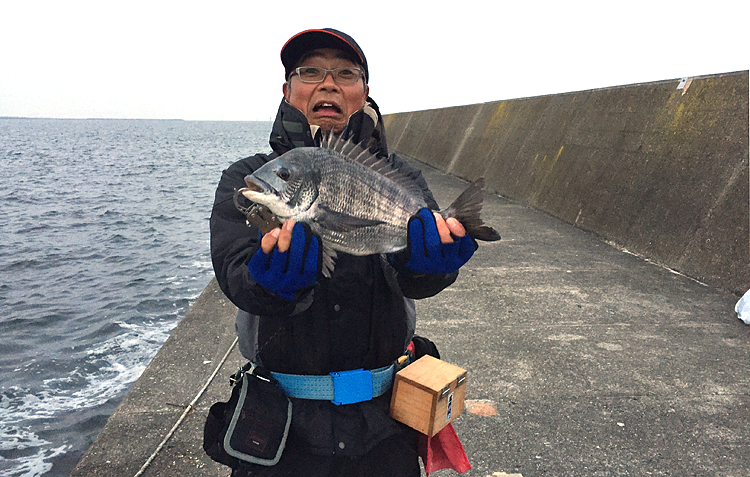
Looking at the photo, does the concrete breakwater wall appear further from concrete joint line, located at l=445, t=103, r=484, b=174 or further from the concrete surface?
concrete joint line, located at l=445, t=103, r=484, b=174

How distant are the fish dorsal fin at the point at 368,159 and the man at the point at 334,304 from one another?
74mm

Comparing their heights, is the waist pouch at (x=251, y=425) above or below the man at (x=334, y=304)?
below

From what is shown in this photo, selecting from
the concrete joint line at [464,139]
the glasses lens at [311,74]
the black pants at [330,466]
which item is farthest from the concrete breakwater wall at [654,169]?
the glasses lens at [311,74]

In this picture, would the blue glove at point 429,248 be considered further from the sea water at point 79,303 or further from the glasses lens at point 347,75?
the sea water at point 79,303

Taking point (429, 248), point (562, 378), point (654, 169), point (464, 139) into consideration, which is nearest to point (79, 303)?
point (562, 378)

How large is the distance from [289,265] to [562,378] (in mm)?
3513

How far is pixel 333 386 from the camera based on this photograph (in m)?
2.09

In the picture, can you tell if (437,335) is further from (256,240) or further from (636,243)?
(636,243)

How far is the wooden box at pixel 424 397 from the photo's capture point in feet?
6.91

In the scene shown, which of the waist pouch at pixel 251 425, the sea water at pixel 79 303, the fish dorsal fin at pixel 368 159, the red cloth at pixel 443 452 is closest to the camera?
the waist pouch at pixel 251 425

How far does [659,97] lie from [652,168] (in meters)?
1.67

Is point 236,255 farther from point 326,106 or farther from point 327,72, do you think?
point 327,72

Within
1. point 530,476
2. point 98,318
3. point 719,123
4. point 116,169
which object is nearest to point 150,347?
A: point 98,318

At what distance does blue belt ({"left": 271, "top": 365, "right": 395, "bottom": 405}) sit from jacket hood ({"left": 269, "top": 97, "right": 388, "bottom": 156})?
1.05 metres
